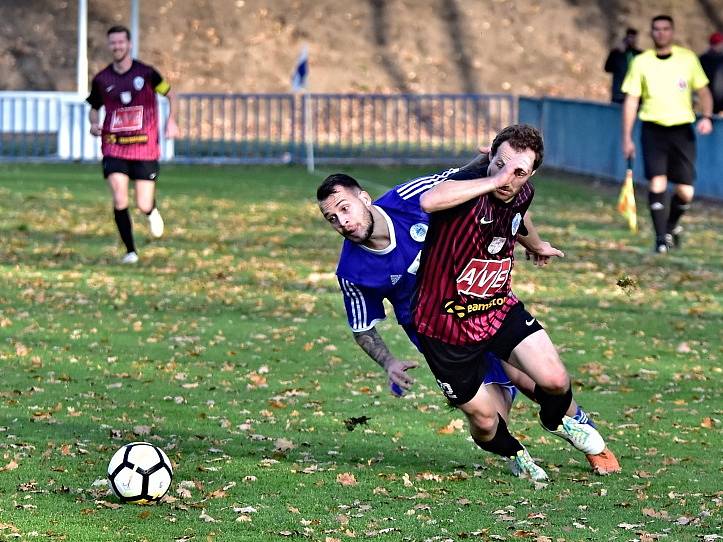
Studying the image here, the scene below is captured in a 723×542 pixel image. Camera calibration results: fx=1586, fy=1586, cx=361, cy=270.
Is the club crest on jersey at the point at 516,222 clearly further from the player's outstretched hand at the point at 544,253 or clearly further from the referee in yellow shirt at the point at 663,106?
the referee in yellow shirt at the point at 663,106

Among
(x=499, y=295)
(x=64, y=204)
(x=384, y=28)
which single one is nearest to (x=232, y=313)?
(x=499, y=295)

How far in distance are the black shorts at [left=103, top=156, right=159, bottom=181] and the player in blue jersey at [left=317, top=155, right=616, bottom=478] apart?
879cm

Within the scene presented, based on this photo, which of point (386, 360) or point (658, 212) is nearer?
point (386, 360)

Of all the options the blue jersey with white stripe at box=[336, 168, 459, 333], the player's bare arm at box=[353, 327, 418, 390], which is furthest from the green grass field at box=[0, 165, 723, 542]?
the blue jersey with white stripe at box=[336, 168, 459, 333]

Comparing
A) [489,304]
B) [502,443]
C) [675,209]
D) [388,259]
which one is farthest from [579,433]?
[675,209]

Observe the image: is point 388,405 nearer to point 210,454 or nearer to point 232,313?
point 210,454

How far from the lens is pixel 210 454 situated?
7812mm

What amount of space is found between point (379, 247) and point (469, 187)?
67 cm

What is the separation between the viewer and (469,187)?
20.8 ft

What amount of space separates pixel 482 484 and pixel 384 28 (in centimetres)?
4125

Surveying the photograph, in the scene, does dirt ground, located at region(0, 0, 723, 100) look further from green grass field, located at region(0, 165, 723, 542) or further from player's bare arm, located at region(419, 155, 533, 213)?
player's bare arm, located at region(419, 155, 533, 213)

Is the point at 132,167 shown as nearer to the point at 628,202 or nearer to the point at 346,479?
the point at 628,202

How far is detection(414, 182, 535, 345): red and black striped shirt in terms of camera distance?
672 cm

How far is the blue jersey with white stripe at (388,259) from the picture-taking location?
6.89 meters
